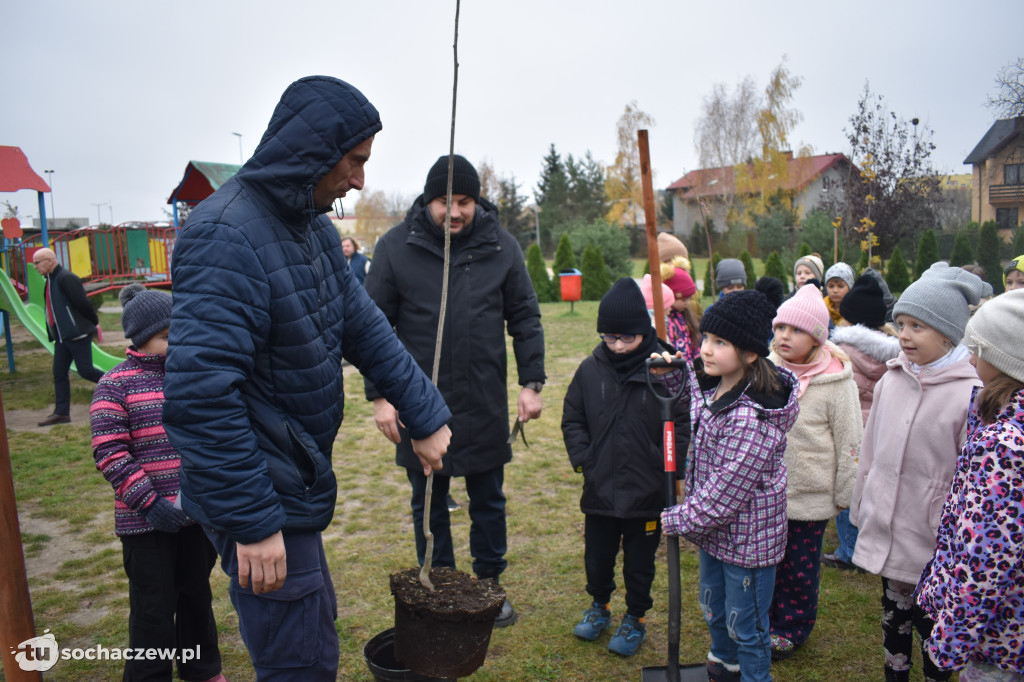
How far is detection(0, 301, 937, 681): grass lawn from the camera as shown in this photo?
3.31 m

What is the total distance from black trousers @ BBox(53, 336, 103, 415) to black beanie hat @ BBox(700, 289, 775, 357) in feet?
26.3

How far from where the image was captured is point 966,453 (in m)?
2.25

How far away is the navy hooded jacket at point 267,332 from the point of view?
5.75ft

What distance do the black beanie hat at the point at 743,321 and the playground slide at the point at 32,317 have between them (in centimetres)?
903

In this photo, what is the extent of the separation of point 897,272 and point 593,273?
967 cm

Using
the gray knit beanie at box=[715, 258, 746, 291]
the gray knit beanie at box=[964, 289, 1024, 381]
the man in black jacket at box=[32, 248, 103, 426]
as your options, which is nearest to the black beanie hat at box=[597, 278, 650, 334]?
the gray knit beanie at box=[964, 289, 1024, 381]

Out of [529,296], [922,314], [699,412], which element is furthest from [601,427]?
[922,314]

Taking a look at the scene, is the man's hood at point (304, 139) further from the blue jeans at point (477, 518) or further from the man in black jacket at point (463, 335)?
the blue jeans at point (477, 518)

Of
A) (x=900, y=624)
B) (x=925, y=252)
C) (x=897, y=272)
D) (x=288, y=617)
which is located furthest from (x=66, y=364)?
(x=897, y=272)

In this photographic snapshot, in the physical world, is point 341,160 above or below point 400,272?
above

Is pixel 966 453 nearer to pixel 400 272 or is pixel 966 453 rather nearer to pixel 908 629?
pixel 908 629

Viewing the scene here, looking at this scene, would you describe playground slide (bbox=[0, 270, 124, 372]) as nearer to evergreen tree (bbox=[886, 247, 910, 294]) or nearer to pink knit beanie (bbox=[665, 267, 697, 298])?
pink knit beanie (bbox=[665, 267, 697, 298])

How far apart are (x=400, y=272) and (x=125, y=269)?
15296 millimetres

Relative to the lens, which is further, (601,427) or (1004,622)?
(601,427)
